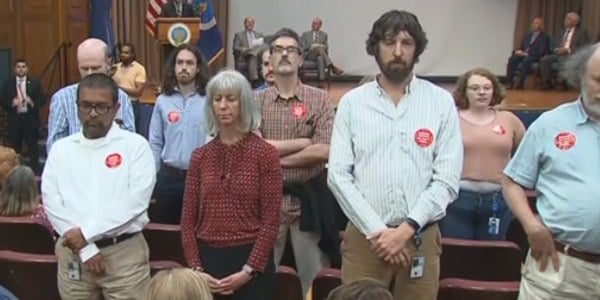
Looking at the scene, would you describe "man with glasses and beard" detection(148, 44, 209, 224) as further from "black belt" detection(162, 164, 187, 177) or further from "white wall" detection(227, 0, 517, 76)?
"white wall" detection(227, 0, 517, 76)

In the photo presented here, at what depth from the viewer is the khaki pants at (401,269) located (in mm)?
2285

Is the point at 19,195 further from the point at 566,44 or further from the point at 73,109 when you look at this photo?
the point at 566,44

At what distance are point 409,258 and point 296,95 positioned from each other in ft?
3.26

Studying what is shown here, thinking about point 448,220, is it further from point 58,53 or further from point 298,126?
point 58,53

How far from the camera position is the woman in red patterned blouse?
239cm

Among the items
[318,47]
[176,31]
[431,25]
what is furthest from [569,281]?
[431,25]

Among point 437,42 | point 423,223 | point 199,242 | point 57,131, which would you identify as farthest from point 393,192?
point 437,42

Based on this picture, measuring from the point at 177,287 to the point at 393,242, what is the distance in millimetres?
720

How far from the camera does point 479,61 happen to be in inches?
455

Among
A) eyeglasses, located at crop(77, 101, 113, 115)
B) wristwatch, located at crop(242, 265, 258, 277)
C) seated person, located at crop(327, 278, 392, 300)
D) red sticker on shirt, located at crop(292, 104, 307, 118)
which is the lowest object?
wristwatch, located at crop(242, 265, 258, 277)

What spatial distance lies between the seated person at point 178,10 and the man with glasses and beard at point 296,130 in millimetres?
6498

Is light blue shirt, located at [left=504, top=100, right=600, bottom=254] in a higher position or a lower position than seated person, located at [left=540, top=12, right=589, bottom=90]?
lower

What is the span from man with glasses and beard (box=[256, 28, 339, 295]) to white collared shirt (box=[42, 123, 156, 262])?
0.63 metres

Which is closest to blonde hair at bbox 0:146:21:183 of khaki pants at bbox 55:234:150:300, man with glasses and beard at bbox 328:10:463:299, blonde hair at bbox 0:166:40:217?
blonde hair at bbox 0:166:40:217
